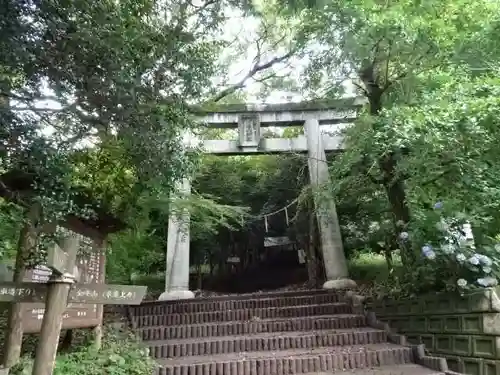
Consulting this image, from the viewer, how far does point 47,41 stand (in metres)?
3.14

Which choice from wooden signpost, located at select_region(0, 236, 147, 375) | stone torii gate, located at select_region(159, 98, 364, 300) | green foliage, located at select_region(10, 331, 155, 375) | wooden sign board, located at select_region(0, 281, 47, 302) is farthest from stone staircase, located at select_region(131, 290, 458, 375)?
stone torii gate, located at select_region(159, 98, 364, 300)

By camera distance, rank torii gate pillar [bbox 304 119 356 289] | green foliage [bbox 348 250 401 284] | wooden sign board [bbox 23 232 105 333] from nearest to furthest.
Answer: wooden sign board [bbox 23 232 105 333]
torii gate pillar [bbox 304 119 356 289]
green foliage [bbox 348 250 401 284]

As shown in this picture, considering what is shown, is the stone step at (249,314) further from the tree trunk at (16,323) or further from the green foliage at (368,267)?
the tree trunk at (16,323)

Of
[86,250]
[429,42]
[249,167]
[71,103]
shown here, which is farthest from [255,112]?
[71,103]

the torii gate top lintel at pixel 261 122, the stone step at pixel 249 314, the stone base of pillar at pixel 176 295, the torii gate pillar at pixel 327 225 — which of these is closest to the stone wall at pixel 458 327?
the stone step at pixel 249 314

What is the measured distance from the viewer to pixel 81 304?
14.9 feet

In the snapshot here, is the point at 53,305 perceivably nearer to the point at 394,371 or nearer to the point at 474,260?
the point at 394,371

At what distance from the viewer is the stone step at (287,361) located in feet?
15.8

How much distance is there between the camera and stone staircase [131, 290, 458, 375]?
4914 millimetres

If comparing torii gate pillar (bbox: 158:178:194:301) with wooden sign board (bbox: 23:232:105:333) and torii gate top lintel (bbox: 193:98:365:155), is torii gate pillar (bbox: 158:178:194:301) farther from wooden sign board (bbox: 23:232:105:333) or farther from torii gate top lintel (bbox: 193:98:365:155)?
wooden sign board (bbox: 23:232:105:333)

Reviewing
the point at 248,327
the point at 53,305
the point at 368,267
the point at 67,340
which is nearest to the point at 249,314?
the point at 248,327

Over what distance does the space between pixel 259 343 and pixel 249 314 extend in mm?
1579

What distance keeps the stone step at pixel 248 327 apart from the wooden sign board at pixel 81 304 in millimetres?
1501

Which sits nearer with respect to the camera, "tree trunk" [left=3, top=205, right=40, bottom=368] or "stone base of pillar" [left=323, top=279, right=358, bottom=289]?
"tree trunk" [left=3, top=205, right=40, bottom=368]
